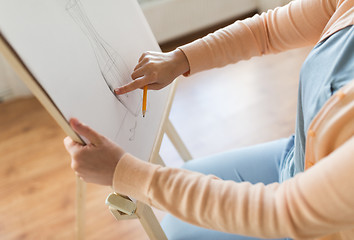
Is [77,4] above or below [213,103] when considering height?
above

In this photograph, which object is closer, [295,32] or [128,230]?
[295,32]

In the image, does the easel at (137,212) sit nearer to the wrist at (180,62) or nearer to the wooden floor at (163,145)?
the wrist at (180,62)

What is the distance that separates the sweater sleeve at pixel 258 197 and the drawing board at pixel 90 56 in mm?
139

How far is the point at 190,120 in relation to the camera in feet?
6.44

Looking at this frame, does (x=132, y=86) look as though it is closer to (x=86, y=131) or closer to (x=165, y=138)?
(x=86, y=131)

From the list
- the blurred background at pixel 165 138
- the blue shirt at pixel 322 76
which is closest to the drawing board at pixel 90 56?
the blue shirt at pixel 322 76

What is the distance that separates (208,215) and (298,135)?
247 mm

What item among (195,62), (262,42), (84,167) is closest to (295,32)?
(262,42)

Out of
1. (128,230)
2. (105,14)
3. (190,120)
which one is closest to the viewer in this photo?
(105,14)

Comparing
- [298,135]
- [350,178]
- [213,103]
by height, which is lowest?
[213,103]

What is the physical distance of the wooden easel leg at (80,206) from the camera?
3.79ft

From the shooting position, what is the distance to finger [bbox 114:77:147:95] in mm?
749

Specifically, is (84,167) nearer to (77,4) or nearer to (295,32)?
(77,4)

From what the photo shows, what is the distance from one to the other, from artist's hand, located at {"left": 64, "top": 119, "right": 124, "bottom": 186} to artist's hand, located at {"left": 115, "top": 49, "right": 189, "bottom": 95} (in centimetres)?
17
